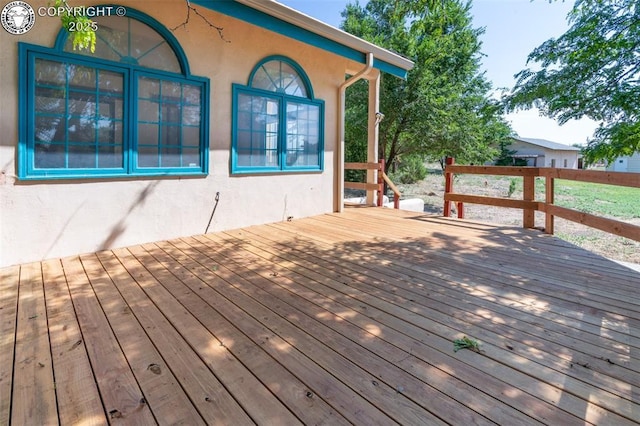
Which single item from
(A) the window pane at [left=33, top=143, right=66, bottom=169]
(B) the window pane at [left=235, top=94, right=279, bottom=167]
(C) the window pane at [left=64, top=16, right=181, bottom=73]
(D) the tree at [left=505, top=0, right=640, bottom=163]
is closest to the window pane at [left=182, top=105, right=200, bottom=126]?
(C) the window pane at [left=64, top=16, right=181, bottom=73]

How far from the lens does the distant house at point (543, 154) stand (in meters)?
31.1

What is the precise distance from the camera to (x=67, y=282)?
282 centimetres

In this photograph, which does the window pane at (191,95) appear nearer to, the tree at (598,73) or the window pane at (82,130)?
the window pane at (82,130)

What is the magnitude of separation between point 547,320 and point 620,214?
8.93m

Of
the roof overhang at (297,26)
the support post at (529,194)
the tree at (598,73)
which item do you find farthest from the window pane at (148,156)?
the tree at (598,73)

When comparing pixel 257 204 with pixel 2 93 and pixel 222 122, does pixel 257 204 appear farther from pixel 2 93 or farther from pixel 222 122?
pixel 2 93

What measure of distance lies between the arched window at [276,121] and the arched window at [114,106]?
24.4 inches

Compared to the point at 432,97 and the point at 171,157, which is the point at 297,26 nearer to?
the point at 171,157

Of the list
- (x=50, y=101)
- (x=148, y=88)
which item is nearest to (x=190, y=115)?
(x=148, y=88)

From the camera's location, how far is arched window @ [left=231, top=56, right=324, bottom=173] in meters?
4.91

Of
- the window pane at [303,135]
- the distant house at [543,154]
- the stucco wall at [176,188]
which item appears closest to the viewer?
the stucco wall at [176,188]

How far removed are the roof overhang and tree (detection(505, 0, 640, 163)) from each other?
8.82ft

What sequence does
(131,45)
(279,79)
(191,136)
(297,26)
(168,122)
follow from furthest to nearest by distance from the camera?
(279,79), (297,26), (191,136), (168,122), (131,45)

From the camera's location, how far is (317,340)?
196 cm
